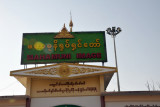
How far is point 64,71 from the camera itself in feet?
66.5

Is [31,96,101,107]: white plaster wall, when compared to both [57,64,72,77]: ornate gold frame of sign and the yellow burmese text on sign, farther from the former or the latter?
[57,64,72,77]: ornate gold frame of sign

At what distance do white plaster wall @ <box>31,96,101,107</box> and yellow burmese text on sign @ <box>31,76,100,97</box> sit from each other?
0.38m

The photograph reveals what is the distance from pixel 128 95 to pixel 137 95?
823mm

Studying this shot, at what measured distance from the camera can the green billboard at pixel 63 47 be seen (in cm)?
2233

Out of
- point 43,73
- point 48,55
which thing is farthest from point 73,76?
point 48,55

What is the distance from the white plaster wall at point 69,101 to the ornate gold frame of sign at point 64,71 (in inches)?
89.7

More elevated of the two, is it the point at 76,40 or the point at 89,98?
the point at 76,40

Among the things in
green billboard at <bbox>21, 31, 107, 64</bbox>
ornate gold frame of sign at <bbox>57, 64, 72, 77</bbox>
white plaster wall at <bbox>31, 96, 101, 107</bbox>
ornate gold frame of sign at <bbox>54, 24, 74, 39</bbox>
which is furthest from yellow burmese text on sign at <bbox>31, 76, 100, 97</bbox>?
ornate gold frame of sign at <bbox>54, 24, 74, 39</bbox>

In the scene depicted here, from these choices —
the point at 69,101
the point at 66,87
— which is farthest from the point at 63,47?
the point at 69,101

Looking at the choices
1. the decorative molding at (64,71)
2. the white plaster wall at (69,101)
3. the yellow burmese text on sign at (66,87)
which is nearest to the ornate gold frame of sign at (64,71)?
the decorative molding at (64,71)

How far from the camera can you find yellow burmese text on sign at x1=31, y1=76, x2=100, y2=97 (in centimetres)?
2016

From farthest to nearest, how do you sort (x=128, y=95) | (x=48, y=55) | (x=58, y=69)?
(x=48, y=55) < (x=58, y=69) < (x=128, y=95)

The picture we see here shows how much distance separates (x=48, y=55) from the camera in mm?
22516

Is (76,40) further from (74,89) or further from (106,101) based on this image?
(106,101)
